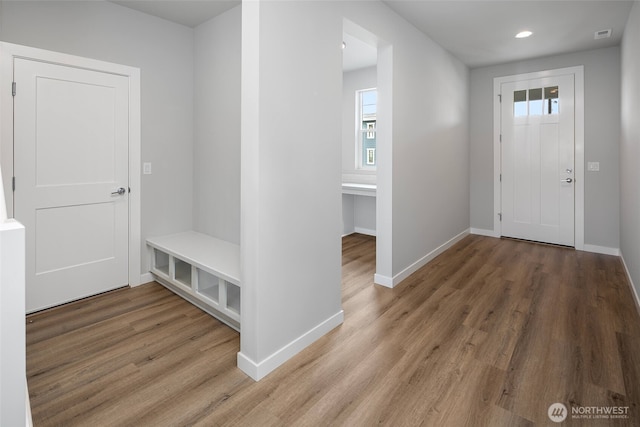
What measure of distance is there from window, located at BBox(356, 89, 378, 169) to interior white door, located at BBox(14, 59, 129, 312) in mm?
3396

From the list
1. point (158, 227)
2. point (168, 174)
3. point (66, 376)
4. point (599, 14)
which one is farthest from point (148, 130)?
point (599, 14)

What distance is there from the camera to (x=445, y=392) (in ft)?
5.93

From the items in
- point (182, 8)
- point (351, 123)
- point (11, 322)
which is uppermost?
point (182, 8)

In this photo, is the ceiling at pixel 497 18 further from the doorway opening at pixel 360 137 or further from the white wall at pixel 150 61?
the doorway opening at pixel 360 137

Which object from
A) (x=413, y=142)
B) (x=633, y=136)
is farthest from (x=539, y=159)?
(x=413, y=142)

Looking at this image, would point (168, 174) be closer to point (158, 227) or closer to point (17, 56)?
point (158, 227)

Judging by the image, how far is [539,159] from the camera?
4.81 m

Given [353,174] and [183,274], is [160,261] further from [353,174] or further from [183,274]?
[353,174]

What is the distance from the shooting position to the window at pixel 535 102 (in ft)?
15.3

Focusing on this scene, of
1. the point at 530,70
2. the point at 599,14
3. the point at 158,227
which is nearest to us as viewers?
the point at 599,14

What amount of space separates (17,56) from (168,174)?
140cm

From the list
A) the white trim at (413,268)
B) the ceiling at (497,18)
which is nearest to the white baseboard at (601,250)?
the white trim at (413,268)

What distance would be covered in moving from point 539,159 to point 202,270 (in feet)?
15.1

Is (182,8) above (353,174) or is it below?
above
